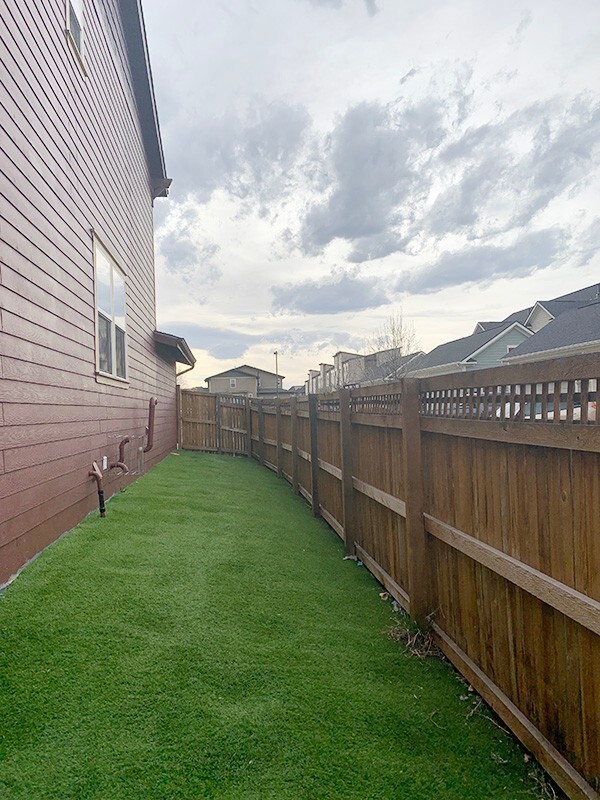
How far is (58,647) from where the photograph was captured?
8.22 ft

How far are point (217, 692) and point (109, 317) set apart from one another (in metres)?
5.09

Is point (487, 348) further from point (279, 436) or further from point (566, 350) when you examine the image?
point (279, 436)

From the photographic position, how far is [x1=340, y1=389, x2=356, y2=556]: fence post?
4746 mm

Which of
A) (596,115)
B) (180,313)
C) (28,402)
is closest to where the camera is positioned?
(28,402)

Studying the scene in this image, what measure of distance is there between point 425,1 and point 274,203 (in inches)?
283

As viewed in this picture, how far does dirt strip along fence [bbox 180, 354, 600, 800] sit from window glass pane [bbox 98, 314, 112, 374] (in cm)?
351

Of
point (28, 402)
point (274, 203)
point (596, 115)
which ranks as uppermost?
point (274, 203)

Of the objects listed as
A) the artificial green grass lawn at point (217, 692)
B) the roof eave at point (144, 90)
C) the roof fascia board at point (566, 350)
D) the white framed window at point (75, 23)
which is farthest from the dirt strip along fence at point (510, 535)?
the roof fascia board at point (566, 350)

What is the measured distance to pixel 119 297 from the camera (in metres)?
7.05

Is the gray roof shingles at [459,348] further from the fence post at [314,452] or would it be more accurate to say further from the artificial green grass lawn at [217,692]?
the artificial green grass lawn at [217,692]

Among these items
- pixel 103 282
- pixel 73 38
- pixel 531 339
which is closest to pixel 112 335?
pixel 103 282

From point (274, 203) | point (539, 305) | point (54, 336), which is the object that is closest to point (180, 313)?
point (274, 203)

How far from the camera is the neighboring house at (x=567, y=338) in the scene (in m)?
14.6

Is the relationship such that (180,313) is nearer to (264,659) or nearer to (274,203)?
(274,203)
